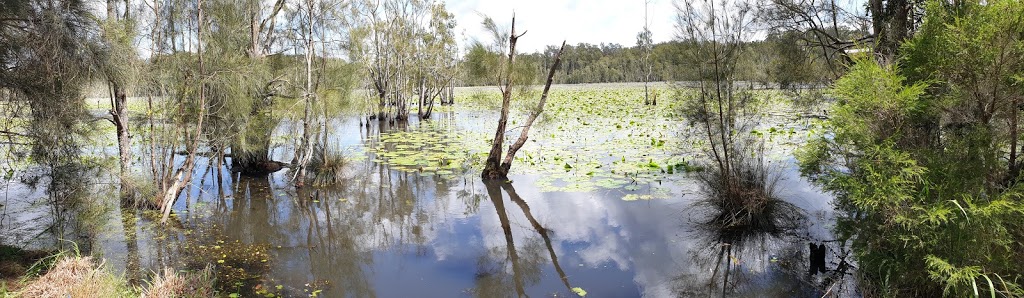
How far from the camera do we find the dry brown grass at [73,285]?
151 inches

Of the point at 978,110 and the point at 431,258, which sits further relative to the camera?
the point at 431,258

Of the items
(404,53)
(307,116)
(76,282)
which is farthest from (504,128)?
(404,53)

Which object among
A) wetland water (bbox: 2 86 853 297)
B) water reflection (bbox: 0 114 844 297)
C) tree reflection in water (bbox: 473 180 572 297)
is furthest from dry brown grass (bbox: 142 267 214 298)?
tree reflection in water (bbox: 473 180 572 297)

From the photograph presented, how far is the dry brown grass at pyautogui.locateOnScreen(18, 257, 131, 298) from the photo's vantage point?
3848 mm

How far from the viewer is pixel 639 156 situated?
1223 cm

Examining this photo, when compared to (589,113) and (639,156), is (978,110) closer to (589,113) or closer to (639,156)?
(639,156)

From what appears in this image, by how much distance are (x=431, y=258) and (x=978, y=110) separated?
Answer: 16.7 ft

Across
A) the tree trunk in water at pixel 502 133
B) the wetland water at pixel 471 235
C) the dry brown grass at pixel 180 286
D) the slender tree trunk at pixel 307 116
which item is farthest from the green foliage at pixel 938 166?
the slender tree trunk at pixel 307 116

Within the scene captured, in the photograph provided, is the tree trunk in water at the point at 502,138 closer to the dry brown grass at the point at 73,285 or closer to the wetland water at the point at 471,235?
the wetland water at the point at 471,235

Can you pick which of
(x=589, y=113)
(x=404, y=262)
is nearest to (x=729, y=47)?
(x=404, y=262)

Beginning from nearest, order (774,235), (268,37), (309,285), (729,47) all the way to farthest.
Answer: (309,285)
(774,235)
(729,47)
(268,37)

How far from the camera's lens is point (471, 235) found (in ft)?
23.8

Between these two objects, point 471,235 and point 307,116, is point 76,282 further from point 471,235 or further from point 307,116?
point 307,116

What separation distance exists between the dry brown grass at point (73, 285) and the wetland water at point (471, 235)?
3.79 feet
